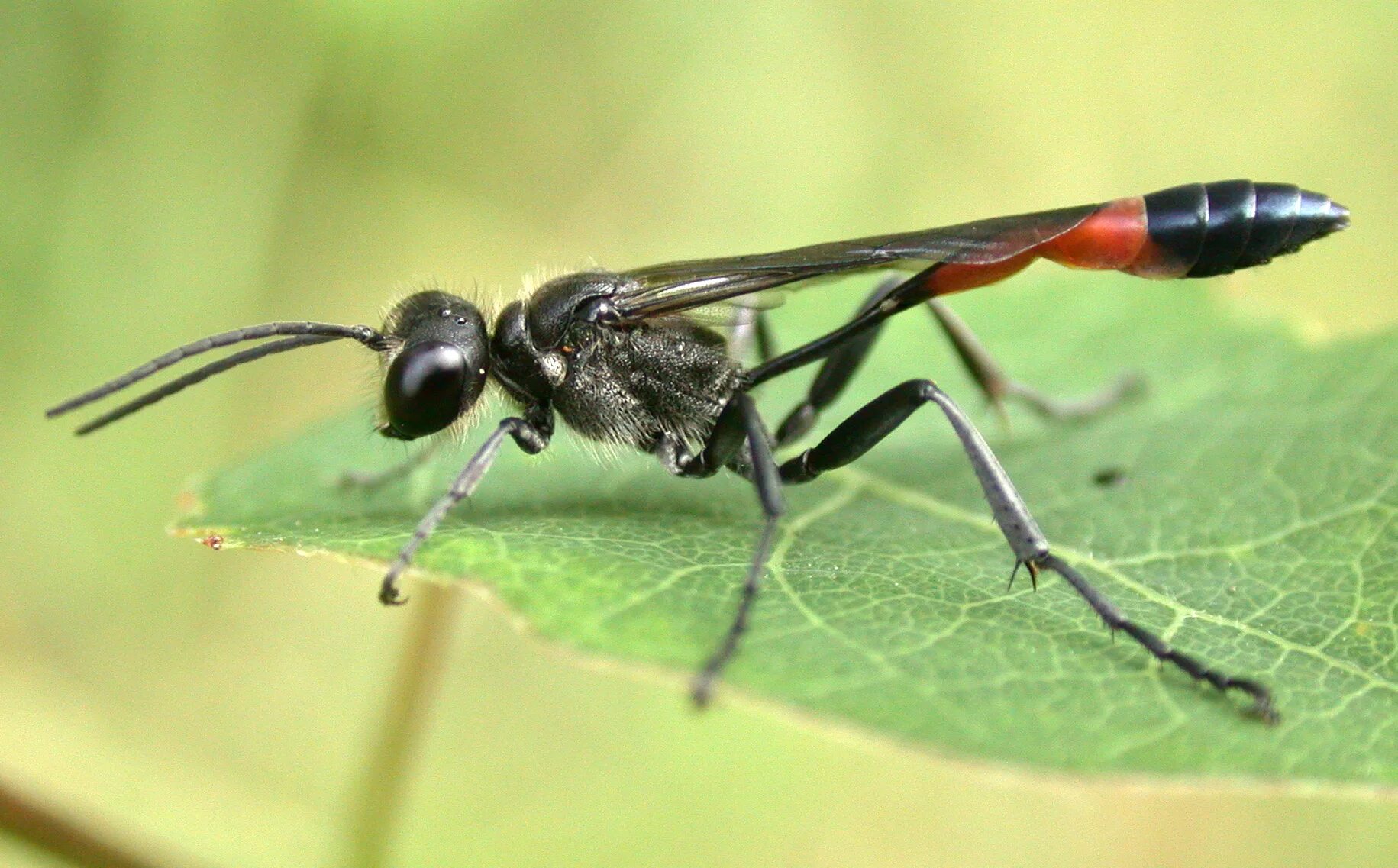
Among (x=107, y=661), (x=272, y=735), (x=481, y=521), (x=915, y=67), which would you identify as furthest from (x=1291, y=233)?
(x=915, y=67)

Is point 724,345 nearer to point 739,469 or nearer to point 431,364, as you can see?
point 739,469

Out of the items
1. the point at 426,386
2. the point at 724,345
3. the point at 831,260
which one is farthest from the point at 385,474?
the point at 831,260

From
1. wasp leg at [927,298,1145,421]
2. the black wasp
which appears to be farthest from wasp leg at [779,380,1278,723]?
wasp leg at [927,298,1145,421]

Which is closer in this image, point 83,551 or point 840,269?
point 840,269

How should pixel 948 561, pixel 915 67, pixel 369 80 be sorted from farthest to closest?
pixel 915 67 < pixel 369 80 < pixel 948 561

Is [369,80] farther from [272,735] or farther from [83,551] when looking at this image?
[272,735]

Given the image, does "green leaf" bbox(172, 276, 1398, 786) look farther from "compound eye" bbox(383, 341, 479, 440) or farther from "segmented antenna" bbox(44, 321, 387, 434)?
"segmented antenna" bbox(44, 321, 387, 434)
